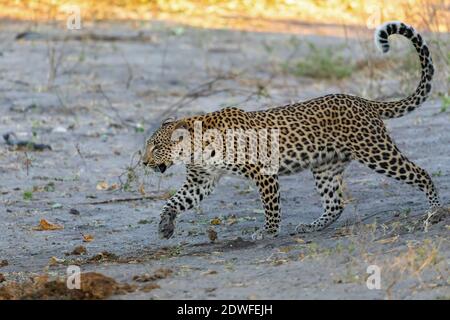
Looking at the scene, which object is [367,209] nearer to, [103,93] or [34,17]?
[103,93]

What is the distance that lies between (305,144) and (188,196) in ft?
3.20

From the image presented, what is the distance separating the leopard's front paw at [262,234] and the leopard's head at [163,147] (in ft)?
2.77

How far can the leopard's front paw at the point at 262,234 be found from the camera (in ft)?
29.4

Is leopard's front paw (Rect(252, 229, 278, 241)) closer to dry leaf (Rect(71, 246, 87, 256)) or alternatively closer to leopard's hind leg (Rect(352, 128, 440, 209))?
leopard's hind leg (Rect(352, 128, 440, 209))

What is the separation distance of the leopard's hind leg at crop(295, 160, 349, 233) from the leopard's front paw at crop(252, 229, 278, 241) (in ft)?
1.45

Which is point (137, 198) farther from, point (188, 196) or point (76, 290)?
point (76, 290)

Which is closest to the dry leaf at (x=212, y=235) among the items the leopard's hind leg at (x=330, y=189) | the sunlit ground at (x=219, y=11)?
the leopard's hind leg at (x=330, y=189)

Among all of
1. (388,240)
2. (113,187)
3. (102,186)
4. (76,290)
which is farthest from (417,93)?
(76,290)

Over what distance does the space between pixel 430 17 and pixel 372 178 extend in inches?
117

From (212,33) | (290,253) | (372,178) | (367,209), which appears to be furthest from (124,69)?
(290,253)

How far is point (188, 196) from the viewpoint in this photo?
9289 mm

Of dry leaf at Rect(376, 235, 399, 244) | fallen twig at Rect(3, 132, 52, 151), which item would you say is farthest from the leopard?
fallen twig at Rect(3, 132, 52, 151)

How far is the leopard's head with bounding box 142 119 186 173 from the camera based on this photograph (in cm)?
916

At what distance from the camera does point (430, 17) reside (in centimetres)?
1320
